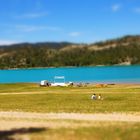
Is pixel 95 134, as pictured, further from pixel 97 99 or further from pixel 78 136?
pixel 97 99

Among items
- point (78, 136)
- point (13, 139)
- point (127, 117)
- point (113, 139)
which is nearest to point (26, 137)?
point (13, 139)

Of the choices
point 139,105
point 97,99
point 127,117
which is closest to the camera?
point 127,117

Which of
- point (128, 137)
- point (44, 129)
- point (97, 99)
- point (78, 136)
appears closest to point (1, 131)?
point (44, 129)

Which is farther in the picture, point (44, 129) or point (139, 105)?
point (139, 105)

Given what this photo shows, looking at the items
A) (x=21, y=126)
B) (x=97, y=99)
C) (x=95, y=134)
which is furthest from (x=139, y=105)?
(x=95, y=134)

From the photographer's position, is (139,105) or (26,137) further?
(139,105)

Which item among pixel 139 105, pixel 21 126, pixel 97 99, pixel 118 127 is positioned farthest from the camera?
pixel 97 99

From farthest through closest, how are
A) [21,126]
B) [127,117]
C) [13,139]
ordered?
[127,117] → [21,126] → [13,139]

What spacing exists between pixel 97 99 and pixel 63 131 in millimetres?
26391

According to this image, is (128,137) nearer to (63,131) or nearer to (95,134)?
(95,134)

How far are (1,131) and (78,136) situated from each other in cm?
370

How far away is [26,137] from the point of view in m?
19.2

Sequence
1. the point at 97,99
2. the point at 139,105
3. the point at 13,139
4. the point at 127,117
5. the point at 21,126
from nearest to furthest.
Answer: the point at 13,139
the point at 21,126
the point at 127,117
the point at 139,105
the point at 97,99

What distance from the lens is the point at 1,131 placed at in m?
21.3
